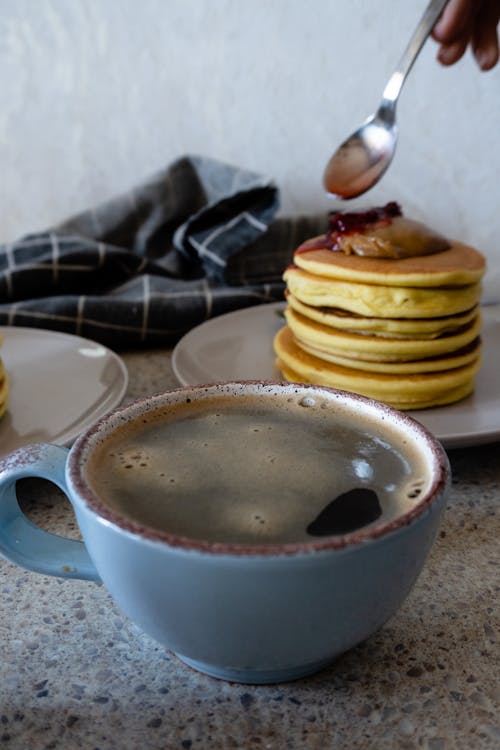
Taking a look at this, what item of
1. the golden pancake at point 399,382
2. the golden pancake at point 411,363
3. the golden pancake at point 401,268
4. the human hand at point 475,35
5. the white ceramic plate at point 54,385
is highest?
the human hand at point 475,35

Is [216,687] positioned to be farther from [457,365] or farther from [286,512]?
[457,365]

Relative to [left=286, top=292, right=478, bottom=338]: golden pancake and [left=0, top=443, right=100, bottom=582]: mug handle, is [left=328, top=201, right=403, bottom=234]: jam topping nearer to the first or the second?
[left=286, top=292, right=478, bottom=338]: golden pancake

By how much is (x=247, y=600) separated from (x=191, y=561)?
0.12ft

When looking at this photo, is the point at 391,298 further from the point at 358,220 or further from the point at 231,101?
the point at 231,101

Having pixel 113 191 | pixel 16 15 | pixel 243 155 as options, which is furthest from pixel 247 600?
pixel 16 15

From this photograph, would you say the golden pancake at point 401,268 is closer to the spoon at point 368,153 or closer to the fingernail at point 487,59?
the spoon at point 368,153

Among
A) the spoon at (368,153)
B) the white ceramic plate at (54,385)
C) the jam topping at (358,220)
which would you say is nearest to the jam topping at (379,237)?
the jam topping at (358,220)

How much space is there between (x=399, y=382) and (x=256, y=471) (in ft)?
1.23

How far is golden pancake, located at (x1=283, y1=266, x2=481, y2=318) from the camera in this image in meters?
0.83

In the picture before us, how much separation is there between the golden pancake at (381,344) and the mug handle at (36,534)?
16.3 inches

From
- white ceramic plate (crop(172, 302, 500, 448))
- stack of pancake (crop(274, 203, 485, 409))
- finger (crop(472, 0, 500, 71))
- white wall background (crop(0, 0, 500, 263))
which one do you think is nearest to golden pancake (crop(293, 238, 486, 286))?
stack of pancake (crop(274, 203, 485, 409))

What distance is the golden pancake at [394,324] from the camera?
2.75 ft

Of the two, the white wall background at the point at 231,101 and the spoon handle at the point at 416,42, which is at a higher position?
the spoon handle at the point at 416,42

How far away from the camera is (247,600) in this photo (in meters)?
0.41
